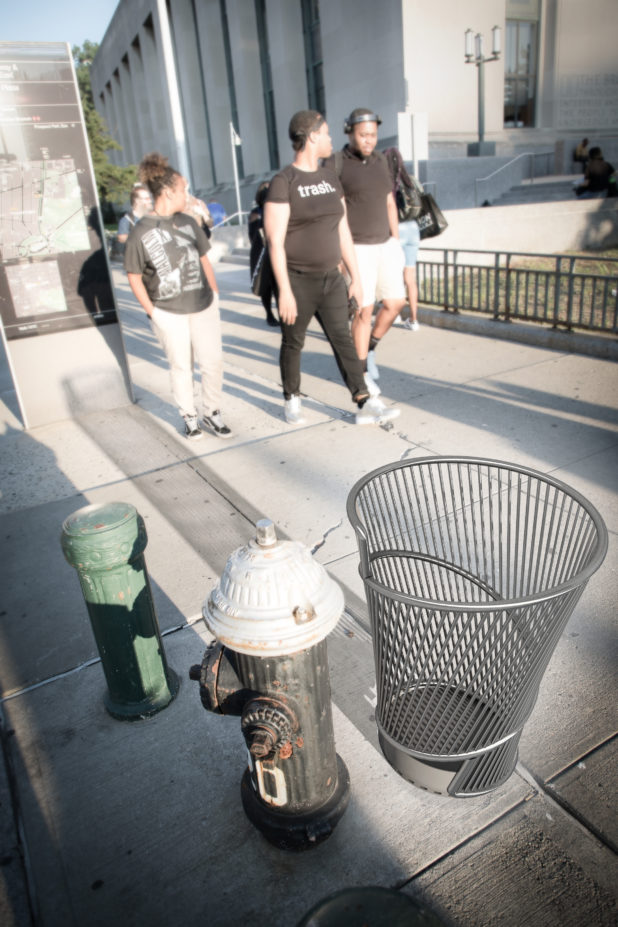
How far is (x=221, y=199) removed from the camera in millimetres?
36281

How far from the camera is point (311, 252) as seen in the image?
4254mm

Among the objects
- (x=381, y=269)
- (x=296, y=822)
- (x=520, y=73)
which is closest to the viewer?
(x=296, y=822)

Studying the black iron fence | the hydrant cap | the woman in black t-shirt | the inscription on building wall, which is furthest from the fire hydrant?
the inscription on building wall

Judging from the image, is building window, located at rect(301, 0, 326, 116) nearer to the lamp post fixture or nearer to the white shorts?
the lamp post fixture

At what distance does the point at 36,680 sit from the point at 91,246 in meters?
3.90

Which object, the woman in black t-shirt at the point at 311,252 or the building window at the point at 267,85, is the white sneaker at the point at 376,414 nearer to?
the woman in black t-shirt at the point at 311,252

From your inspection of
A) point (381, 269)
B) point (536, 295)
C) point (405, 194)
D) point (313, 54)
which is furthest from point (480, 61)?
point (381, 269)

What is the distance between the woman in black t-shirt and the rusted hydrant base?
327 centimetres

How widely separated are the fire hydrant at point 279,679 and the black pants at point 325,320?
3.11 m

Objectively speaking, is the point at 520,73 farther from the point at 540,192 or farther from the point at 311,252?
the point at 311,252

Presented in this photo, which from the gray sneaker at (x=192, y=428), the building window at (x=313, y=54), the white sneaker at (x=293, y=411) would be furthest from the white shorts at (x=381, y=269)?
the building window at (x=313, y=54)

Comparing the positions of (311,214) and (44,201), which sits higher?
(44,201)

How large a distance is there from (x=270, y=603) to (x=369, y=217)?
13.5 ft

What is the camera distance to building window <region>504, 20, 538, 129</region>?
24.6m
